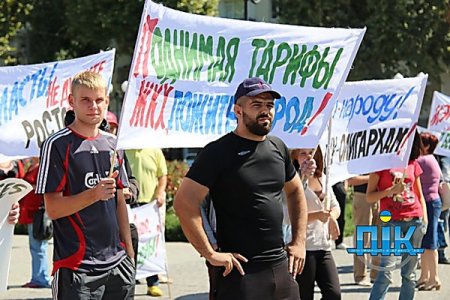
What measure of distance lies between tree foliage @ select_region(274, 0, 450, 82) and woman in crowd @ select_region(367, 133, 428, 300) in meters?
22.4

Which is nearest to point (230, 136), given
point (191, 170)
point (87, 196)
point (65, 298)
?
point (191, 170)

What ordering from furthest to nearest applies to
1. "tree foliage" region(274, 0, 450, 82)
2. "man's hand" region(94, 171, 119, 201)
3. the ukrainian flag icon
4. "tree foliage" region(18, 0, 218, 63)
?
"tree foliage" region(18, 0, 218, 63) < "tree foliage" region(274, 0, 450, 82) < the ukrainian flag icon < "man's hand" region(94, 171, 119, 201)

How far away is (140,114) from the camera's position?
5949 mm

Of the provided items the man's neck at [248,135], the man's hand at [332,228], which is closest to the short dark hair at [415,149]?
the man's hand at [332,228]

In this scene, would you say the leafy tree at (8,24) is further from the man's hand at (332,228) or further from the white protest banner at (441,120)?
the man's hand at (332,228)

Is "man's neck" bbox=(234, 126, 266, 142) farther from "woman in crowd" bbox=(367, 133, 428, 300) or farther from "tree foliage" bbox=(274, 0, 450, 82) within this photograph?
"tree foliage" bbox=(274, 0, 450, 82)

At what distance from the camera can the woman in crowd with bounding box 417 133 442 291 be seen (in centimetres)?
1050

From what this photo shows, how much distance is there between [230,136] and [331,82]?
170cm

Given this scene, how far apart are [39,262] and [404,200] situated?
4177mm

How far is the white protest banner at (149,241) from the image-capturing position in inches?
384

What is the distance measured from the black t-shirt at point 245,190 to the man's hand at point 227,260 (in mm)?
67

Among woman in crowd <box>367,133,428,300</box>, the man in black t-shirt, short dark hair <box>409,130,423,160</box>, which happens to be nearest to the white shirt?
woman in crowd <box>367,133,428,300</box>

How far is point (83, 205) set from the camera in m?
5.05

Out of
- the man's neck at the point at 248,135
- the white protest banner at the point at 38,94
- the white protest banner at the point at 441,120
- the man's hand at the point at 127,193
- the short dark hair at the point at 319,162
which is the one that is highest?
the white protest banner at the point at 441,120
